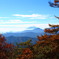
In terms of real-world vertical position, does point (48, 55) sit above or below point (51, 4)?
below

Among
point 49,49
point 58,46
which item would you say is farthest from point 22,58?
point 58,46

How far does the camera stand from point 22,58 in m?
35.3

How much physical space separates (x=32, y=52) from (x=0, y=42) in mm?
12959

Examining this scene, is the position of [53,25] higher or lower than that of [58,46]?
higher

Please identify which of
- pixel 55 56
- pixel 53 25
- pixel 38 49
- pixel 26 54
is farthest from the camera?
pixel 26 54

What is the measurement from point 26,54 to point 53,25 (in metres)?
11.6

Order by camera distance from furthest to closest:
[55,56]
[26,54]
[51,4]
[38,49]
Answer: [26,54] < [38,49] < [55,56] < [51,4]

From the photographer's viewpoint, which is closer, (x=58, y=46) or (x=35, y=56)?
(x=58, y=46)

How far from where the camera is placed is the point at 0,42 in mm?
45688

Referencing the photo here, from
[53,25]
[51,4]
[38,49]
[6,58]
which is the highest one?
[51,4]

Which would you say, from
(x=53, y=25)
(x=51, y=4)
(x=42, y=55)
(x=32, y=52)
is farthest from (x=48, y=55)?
(x=51, y=4)

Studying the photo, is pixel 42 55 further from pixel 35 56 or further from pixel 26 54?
pixel 26 54

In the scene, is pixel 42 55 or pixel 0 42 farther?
pixel 0 42

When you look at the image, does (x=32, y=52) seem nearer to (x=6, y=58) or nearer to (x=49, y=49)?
(x=49, y=49)
